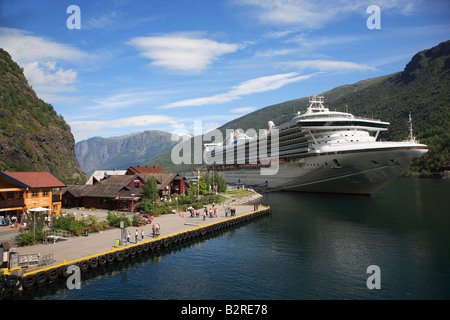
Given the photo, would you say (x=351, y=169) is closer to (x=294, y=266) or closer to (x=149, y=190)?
(x=149, y=190)

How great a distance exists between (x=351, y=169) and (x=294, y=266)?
3507 cm

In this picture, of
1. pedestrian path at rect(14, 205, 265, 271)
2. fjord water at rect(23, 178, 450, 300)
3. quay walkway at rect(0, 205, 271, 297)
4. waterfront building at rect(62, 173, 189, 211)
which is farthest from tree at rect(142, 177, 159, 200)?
fjord water at rect(23, 178, 450, 300)

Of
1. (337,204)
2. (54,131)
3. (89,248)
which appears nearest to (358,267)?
(89,248)

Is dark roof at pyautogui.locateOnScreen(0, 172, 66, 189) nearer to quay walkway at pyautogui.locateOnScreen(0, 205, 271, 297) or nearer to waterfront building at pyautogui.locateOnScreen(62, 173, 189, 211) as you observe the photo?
waterfront building at pyautogui.locateOnScreen(62, 173, 189, 211)

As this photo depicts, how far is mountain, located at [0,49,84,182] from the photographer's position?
2945 inches

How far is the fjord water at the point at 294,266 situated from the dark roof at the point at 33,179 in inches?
654

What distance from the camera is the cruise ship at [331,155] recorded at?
156 feet

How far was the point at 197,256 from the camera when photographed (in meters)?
25.1

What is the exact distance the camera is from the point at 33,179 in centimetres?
3325

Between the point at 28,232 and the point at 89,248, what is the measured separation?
17.7ft

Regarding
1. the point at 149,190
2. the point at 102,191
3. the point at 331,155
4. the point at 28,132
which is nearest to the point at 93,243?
the point at 149,190

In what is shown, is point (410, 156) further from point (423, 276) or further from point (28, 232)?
point (28, 232)

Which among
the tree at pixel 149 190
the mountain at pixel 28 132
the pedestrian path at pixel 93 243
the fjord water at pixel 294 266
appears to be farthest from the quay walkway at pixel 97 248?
the mountain at pixel 28 132

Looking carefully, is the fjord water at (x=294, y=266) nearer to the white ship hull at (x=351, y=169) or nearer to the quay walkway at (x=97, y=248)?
the quay walkway at (x=97, y=248)
